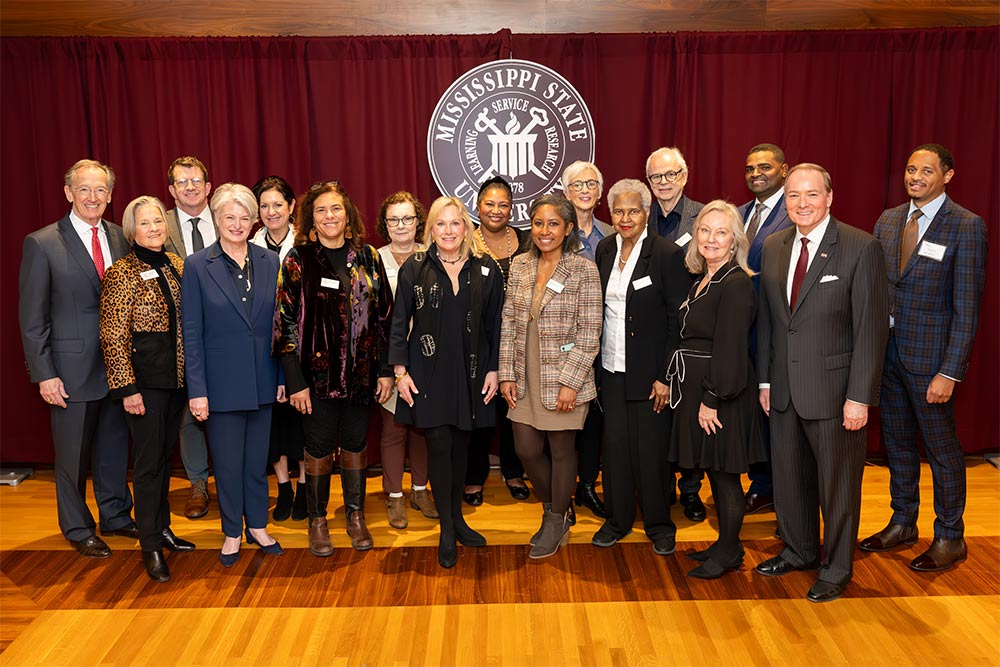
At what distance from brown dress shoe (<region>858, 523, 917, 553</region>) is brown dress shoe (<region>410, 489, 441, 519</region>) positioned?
2.15 m

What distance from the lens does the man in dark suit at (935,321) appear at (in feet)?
11.6

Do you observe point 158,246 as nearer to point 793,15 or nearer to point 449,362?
point 449,362

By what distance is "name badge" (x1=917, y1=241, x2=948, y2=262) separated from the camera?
3.58 metres

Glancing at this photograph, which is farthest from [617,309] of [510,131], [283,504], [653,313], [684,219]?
[283,504]

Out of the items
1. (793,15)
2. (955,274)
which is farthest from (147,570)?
(793,15)

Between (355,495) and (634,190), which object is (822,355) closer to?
(634,190)

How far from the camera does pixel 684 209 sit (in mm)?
4277

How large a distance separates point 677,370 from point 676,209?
121 cm

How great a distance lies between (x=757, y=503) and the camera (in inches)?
169

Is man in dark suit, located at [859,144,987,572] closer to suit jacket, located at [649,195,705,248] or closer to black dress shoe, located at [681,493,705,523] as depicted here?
black dress shoe, located at [681,493,705,523]

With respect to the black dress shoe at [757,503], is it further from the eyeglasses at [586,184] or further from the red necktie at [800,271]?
the eyeglasses at [586,184]

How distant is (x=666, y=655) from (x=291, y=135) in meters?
3.84

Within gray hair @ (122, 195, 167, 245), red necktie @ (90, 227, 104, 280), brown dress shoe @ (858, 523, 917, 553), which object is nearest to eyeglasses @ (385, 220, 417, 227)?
gray hair @ (122, 195, 167, 245)

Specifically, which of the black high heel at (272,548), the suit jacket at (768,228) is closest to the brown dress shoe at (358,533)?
the black high heel at (272,548)
